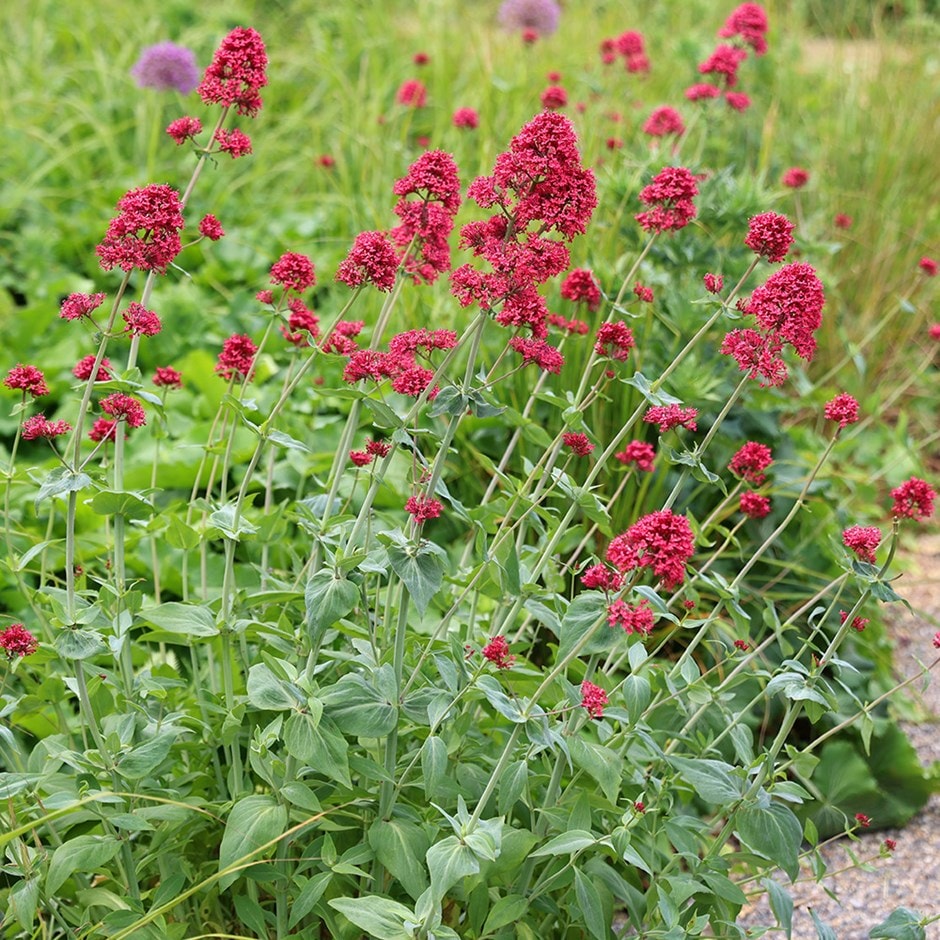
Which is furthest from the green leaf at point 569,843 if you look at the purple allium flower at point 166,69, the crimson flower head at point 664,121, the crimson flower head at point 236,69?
→ the purple allium flower at point 166,69

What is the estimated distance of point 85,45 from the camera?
6.47m

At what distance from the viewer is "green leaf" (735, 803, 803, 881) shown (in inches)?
81.5

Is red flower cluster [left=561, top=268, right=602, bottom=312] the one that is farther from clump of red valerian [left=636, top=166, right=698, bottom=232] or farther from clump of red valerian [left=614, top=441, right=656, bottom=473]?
clump of red valerian [left=614, top=441, right=656, bottom=473]

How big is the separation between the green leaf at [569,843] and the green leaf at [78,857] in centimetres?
72

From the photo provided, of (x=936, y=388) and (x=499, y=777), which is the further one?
(x=936, y=388)

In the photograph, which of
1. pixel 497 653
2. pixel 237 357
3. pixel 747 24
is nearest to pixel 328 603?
pixel 497 653

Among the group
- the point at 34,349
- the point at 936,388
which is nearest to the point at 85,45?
the point at 34,349

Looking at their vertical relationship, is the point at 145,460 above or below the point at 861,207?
below

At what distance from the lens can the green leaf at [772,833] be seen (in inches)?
81.5

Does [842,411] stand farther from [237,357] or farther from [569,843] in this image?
[237,357]

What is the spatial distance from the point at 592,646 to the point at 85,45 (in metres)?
5.77

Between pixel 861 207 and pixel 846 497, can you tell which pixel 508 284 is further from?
pixel 861 207

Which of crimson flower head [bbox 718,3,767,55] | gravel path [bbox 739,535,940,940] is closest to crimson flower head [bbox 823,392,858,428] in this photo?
gravel path [bbox 739,535,940,940]

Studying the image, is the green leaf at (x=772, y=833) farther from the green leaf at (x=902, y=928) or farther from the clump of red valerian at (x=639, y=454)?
the clump of red valerian at (x=639, y=454)
